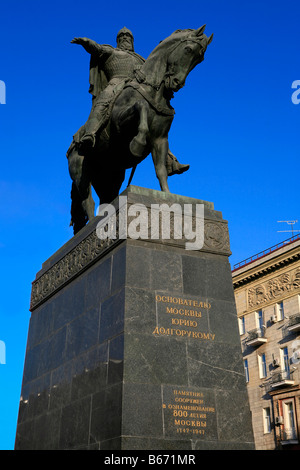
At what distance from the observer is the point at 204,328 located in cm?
884

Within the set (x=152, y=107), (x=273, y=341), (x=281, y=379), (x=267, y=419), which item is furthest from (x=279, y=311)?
(x=152, y=107)

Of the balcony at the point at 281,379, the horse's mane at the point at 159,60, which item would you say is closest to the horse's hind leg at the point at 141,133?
the horse's mane at the point at 159,60

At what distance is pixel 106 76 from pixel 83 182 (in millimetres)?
2441

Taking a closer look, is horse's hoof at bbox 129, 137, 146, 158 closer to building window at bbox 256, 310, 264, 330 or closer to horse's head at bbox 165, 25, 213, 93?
horse's head at bbox 165, 25, 213, 93

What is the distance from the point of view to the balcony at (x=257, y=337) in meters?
43.8

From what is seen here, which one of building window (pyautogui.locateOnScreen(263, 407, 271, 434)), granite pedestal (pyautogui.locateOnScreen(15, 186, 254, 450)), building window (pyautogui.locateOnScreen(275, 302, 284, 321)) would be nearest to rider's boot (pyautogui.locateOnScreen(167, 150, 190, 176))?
granite pedestal (pyautogui.locateOnScreen(15, 186, 254, 450))

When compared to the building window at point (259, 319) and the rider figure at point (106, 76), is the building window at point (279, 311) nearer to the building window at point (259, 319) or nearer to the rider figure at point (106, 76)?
the building window at point (259, 319)

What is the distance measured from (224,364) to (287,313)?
1398 inches

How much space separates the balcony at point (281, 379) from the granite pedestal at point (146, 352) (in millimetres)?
32522

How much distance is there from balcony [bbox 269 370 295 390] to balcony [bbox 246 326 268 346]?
2.76m

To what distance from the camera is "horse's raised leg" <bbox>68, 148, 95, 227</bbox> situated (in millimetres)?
11969

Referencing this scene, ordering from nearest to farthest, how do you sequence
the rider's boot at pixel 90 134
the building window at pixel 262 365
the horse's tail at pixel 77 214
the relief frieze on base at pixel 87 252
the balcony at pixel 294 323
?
the relief frieze on base at pixel 87 252
the rider's boot at pixel 90 134
the horse's tail at pixel 77 214
the balcony at pixel 294 323
the building window at pixel 262 365

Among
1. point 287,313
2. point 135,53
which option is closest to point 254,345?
point 287,313
